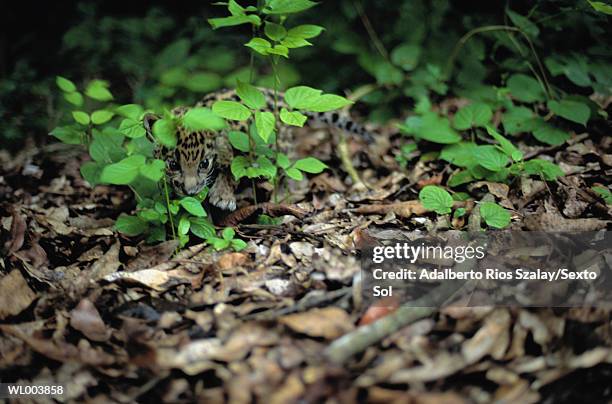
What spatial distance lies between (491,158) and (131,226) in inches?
113

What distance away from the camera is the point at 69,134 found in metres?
4.02

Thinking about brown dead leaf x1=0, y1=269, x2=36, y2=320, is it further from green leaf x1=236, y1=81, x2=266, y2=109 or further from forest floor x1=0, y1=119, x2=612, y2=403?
green leaf x1=236, y1=81, x2=266, y2=109

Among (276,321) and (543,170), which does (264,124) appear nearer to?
(276,321)

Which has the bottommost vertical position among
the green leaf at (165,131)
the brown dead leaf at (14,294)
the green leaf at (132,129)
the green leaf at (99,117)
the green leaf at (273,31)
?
the brown dead leaf at (14,294)

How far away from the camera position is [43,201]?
4906mm

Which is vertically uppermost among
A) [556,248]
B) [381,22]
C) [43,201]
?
[381,22]

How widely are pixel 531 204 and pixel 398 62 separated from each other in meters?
2.68

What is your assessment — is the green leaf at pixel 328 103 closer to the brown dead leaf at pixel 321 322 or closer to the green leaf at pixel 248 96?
the green leaf at pixel 248 96

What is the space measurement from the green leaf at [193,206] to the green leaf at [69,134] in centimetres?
119

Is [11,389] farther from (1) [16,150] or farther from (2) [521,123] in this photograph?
(2) [521,123]

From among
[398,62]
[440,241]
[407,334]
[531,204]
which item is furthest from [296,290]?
[398,62]

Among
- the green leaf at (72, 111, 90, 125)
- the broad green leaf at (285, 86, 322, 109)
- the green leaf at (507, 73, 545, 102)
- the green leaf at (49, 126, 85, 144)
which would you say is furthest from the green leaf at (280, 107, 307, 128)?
the green leaf at (507, 73, 545, 102)

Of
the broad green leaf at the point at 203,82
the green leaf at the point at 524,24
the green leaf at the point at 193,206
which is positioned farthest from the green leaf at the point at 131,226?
the green leaf at the point at 524,24

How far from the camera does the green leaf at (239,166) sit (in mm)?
3738
